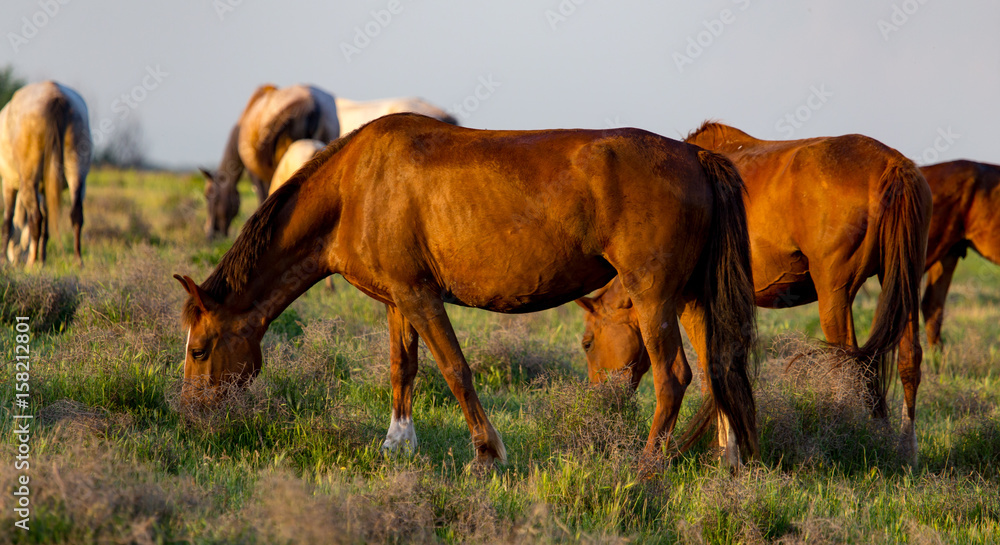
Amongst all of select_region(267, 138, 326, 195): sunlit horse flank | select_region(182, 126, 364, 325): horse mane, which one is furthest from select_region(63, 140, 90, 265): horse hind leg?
select_region(182, 126, 364, 325): horse mane

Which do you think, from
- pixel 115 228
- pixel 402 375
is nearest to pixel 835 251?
pixel 402 375

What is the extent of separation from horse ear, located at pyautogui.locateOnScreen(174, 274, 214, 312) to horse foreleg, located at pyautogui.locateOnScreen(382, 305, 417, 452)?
3.85 feet

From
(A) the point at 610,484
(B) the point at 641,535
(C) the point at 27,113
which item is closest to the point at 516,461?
(A) the point at 610,484

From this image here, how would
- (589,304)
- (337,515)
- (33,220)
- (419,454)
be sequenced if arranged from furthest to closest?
(33,220) → (589,304) → (419,454) → (337,515)

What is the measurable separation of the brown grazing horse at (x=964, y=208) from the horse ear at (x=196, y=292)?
25.8 ft

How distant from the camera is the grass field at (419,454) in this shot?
3.09m

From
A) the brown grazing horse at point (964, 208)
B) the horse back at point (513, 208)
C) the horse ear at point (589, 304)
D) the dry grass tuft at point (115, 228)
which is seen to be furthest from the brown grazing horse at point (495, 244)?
the dry grass tuft at point (115, 228)

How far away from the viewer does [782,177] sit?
5.80 metres

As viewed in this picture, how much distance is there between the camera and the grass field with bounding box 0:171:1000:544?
309cm

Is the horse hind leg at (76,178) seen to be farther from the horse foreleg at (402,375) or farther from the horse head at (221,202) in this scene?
the horse foreleg at (402,375)

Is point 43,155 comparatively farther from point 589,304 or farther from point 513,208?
point 513,208

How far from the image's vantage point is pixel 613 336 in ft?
19.0

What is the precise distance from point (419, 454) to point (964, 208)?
755 cm

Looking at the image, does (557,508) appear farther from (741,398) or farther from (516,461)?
(741,398)
